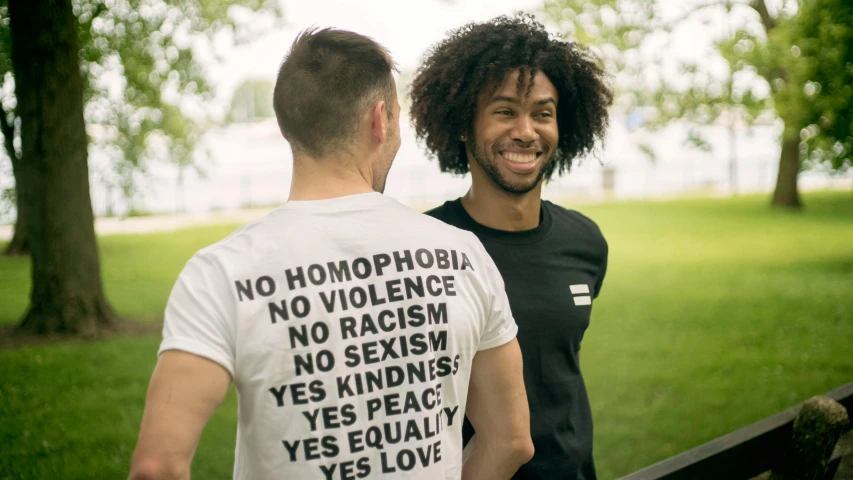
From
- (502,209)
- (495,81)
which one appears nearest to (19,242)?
(495,81)

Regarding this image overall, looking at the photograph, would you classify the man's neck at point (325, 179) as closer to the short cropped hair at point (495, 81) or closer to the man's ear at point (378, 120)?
the man's ear at point (378, 120)

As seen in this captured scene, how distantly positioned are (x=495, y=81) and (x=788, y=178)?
2515 centimetres

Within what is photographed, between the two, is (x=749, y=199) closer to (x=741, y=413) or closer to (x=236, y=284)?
(x=741, y=413)

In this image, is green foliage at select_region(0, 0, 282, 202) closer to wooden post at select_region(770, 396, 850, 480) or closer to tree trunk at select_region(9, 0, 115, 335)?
tree trunk at select_region(9, 0, 115, 335)

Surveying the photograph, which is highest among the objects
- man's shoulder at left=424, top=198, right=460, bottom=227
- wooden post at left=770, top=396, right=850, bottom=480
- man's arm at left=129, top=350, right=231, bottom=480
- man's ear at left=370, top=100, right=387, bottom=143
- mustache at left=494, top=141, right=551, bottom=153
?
man's ear at left=370, top=100, right=387, bottom=143

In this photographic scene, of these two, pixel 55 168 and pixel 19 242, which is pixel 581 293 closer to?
pixel 55 168

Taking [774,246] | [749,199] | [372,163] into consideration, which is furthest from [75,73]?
[749,199]

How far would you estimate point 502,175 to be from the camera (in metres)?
3.15

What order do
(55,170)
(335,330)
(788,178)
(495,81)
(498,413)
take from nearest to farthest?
(335,330) < (498,413) < (495,81) < (55,170) < (788,178)

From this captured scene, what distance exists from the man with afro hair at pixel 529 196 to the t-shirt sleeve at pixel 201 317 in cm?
130

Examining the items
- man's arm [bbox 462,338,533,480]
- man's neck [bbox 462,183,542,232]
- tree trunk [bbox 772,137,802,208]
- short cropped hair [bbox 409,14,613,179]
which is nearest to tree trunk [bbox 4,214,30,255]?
short cropped hair [bbox 409,14,613,179]

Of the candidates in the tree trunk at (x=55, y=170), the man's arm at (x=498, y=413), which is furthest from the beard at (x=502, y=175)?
the tree trunk at (x=55, y=170)

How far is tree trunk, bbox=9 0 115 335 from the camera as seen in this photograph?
1038 centimetres

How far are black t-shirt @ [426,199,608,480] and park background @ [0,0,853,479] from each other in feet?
2.42
